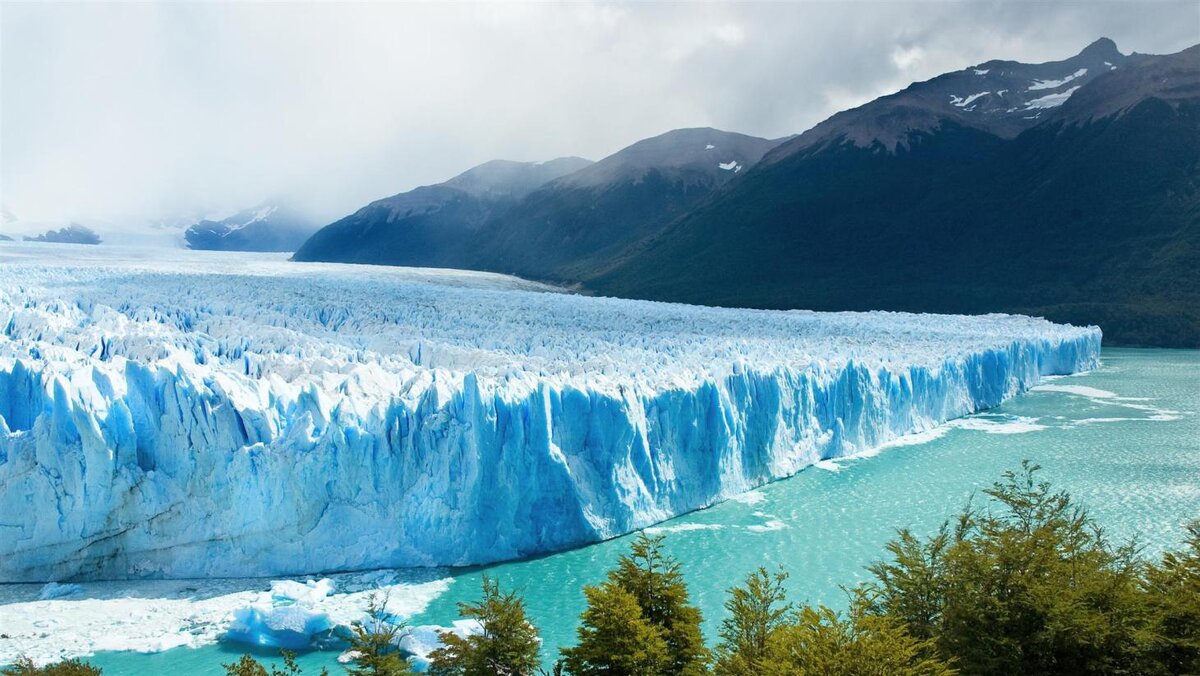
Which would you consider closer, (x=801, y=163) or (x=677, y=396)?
(x=677, y=396)

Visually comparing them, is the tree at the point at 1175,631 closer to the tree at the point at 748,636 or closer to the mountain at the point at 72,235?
the tree at the point at 748,636

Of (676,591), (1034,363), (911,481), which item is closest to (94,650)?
(676,591)

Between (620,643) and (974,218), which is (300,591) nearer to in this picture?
(620,643)

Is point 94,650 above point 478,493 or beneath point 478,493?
beneath

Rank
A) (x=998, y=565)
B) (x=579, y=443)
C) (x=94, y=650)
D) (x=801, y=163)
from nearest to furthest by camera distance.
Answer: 1. (x=998, y=565)
2. (x=94, y=650)
3. (x=579, y=443)
4. (x=801, y=163)

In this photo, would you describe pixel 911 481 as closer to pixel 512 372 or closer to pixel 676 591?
pixel 512 372

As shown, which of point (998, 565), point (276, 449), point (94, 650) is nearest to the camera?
point (998, 565)

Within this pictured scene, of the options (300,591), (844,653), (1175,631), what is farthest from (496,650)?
(1175,631)

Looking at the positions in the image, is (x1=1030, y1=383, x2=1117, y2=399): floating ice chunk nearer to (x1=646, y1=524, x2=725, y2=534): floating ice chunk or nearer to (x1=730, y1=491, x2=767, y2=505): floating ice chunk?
(x1=730, y1=491, x2=767, y2=505): floating ice chunk
